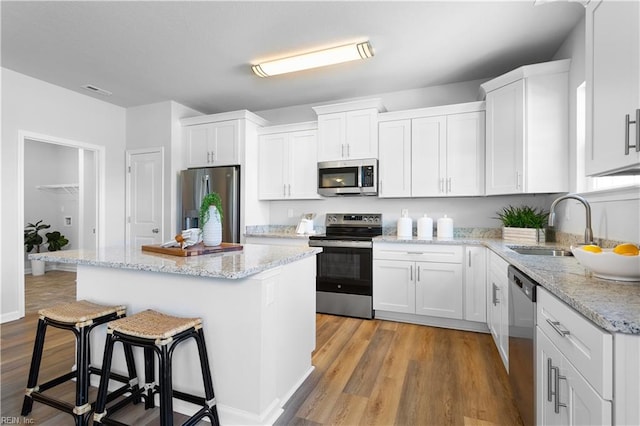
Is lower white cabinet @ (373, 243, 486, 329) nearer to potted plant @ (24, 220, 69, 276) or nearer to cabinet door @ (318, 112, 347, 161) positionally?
cabinet door @ (318, 112, 347, 161)

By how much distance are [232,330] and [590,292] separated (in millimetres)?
1542

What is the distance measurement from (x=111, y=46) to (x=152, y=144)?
1679 millimetres

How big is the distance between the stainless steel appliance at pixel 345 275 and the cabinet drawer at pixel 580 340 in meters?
2.10

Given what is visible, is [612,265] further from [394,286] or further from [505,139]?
[394,286]

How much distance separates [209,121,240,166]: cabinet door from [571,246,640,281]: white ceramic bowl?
11.8 feet

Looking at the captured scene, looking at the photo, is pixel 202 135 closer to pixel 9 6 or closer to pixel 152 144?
pixel 152 144

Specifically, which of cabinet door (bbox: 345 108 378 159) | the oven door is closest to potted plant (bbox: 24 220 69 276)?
the oven door

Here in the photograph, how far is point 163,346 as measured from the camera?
1395 millimetres

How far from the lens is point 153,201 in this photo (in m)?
4.37

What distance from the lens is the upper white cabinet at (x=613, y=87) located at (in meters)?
1.13

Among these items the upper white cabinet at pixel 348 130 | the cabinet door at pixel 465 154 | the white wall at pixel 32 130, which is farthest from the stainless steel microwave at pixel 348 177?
the white wall at pixel 32 130

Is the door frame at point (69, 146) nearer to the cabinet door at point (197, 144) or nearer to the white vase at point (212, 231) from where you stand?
the cabinet door at point (197, 144)

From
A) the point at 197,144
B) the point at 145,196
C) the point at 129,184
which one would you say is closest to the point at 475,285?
the point at 197,144

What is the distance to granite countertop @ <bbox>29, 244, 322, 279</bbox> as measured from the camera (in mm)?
1471
